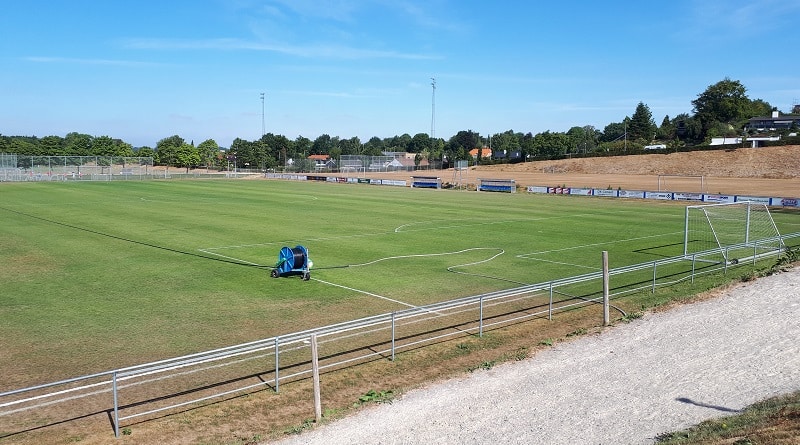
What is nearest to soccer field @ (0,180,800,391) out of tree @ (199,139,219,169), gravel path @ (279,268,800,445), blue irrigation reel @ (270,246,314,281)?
blue irrigation reel @ (270,246,314,281)

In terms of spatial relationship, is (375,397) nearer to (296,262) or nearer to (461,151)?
(296,262)

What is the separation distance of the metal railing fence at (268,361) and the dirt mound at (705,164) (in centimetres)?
Answer: 8901

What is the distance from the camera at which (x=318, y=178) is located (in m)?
111

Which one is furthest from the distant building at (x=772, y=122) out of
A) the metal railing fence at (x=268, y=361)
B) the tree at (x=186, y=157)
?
the metal railing fence at (x=268, y=361)

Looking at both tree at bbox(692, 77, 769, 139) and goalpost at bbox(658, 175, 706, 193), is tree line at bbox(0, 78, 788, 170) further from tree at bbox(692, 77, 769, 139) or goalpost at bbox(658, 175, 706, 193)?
goalpost at bbox(658, 175, 706, 193)

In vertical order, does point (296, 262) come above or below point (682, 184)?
below

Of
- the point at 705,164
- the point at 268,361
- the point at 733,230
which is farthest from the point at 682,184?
the point at 268,361

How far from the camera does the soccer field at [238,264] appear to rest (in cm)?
1680

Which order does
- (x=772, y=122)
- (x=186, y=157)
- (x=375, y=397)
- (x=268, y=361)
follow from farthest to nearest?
1. (x=772, y=122)
2. (x=186, y=157)
3. (x=268, y=361)
4. (x=375, y=397)

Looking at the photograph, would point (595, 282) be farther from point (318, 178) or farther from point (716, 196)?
point (318, 178)

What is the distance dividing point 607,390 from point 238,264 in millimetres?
18083

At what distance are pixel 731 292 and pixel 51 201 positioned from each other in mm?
55950

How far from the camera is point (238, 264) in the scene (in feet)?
87.5

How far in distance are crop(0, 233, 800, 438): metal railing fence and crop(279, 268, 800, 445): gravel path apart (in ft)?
7.23
